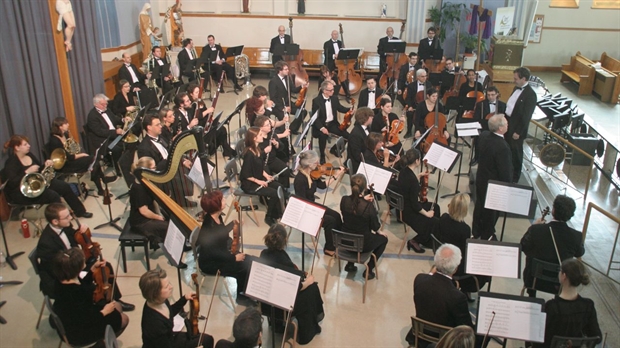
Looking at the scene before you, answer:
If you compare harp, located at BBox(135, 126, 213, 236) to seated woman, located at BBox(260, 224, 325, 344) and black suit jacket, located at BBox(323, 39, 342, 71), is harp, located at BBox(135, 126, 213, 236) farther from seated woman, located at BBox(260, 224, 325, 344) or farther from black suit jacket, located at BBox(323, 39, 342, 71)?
black suit jacket, located at BBox(323, 39, 342, 71)

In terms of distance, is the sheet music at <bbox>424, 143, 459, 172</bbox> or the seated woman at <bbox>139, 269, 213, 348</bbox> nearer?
the seated woman at <bbox>139, 269, 213, 348</bbox>

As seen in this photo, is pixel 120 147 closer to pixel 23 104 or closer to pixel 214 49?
pixel 23 104

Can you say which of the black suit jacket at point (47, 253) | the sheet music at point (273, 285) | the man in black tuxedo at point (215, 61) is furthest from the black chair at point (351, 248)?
the man in black tuxedo at point (215, 61)

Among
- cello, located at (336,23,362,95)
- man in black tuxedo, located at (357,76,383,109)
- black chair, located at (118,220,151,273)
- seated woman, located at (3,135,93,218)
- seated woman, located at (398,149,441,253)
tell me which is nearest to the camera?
black chair, located at (118,220,151,273)

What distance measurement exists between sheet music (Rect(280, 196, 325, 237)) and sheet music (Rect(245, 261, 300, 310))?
3.13 ft

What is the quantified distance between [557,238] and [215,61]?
10333 millimetres

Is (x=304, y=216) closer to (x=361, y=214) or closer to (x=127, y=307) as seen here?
(x=361, y=214)

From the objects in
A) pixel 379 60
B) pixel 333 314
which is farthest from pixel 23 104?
pixel 379 60

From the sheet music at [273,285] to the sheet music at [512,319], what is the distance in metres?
1.37

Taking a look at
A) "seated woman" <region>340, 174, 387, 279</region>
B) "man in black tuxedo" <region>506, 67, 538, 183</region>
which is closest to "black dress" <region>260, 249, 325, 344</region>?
"seated woman" <region>340, 174, 387, 279</region>

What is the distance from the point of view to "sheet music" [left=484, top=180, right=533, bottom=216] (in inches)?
215

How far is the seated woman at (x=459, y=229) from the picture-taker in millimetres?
5250

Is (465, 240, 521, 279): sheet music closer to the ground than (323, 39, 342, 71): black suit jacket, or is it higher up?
closer to the ground

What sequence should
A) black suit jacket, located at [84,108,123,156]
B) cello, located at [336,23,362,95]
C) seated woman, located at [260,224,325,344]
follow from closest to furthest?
seated woman, located at [260,224,325,344], black suit jacket, located at [84,108,123,156], cello, located at [336,23,362,95]
